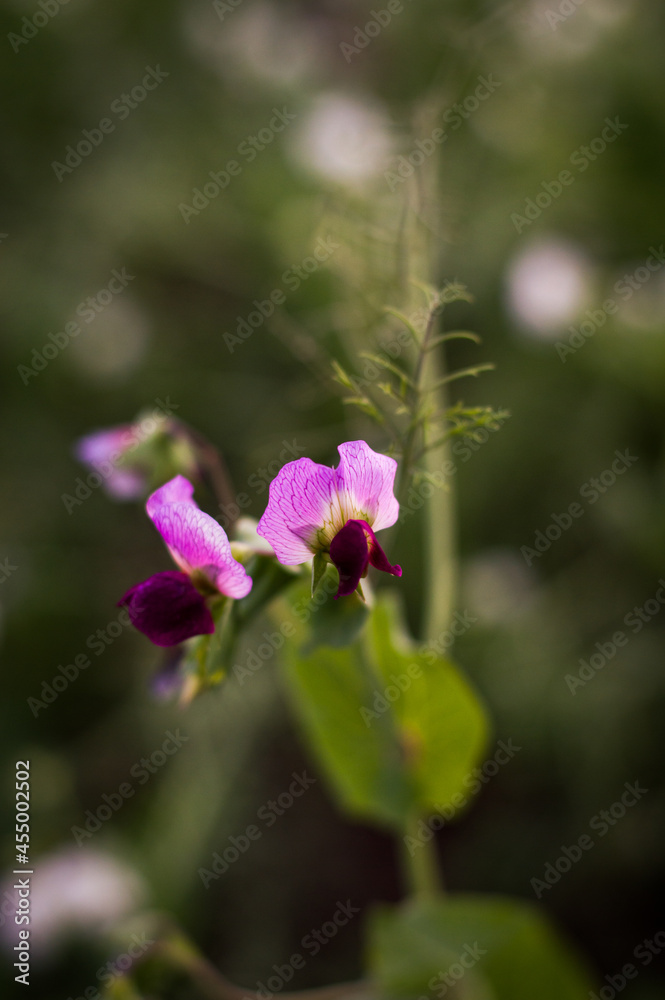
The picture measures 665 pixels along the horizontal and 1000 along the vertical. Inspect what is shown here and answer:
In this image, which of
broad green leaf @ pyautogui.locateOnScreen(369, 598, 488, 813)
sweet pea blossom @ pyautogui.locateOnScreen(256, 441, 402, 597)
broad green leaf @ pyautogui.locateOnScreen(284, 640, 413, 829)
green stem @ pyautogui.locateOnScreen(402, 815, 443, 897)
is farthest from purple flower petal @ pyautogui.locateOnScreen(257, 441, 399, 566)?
green stem @ pyautogui.locateOnScreen(402, 815, 443, 897)

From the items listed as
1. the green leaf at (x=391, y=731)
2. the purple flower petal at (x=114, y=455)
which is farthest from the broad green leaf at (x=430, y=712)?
the purple flower petal at (x=114, y=455)

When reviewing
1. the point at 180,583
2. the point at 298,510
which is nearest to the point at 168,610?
the point at 180,583

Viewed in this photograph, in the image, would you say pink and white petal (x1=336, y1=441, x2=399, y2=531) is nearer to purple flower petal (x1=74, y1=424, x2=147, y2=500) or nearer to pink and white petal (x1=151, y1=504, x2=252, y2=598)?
pink and white petal (x1=151, y1=504, x2=252, y2=598)

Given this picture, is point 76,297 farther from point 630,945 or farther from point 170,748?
point 630,945

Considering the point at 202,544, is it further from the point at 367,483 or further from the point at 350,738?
the point at 350,738

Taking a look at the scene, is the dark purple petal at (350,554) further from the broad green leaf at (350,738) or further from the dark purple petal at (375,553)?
the broad green leaf at (350,738)

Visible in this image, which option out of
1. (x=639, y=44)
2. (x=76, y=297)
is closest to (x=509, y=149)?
(x=639, y=44)
